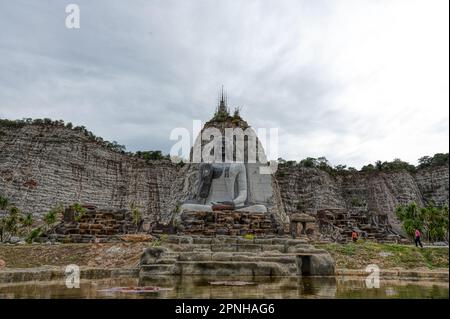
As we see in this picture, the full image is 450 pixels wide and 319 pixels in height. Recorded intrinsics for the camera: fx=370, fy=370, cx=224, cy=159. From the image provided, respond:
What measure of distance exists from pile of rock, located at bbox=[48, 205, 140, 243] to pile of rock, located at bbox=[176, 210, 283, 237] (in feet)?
7.78

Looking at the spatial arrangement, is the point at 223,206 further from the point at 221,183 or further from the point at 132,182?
the point at 132,182

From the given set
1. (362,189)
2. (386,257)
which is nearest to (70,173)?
(386,257)

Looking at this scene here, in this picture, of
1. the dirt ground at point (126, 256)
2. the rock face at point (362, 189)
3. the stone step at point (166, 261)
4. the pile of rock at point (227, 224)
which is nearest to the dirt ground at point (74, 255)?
the dirt ground at point (126, 256)

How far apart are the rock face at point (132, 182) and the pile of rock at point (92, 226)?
25.4ft

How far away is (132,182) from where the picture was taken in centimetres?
3756

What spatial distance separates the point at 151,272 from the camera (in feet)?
20.5

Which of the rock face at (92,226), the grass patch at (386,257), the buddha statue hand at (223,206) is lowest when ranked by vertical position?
the grass patch at (386,257)

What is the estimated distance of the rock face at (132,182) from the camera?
2942 cm

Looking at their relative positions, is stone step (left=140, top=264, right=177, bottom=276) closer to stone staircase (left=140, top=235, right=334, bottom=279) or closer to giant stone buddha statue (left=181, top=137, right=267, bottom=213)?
stone staircase (left=140, top=235, right=334, bottom=279)

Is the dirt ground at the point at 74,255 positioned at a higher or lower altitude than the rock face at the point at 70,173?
lower

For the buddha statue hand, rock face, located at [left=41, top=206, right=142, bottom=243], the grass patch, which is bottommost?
the grass patch

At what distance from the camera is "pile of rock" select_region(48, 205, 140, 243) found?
1273 cm

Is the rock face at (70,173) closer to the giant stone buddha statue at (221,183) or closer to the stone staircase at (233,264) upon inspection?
the giant stone buddha statue at (221,183)

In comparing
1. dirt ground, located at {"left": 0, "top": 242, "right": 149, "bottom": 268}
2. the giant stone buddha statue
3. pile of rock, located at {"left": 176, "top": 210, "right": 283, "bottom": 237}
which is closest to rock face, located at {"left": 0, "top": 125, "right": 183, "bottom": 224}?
the giant stone buddha statue
